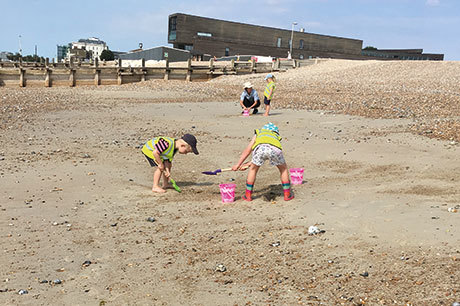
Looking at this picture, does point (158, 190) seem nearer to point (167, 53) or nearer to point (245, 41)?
point (167, 53)

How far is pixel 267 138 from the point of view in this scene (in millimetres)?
7410

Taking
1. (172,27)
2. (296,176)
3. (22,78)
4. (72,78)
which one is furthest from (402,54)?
(296,176)

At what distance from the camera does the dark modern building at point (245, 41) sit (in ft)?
243

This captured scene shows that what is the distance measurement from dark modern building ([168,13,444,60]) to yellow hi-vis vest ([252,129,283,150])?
223 ft

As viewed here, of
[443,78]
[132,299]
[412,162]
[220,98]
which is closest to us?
[132,299]

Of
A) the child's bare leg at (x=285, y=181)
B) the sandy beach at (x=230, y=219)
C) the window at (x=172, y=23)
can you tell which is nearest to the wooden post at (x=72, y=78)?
the sandy beach at (x=230, y=219)

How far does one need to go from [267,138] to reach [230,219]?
148cm

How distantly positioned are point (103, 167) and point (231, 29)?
70598 mm

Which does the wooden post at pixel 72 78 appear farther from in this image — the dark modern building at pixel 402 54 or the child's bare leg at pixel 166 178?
the dark modern building at pixel 402 54

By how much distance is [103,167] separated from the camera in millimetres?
9984

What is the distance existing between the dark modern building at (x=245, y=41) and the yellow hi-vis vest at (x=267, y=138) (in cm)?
6793

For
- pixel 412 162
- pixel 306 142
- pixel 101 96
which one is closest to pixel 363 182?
pixel 412 162

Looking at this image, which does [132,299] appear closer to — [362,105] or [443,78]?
[362,105]

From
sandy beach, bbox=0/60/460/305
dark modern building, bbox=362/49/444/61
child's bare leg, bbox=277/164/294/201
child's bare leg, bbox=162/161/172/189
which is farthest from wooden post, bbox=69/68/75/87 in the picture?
dark modern building, bbox=362/49/444/61
